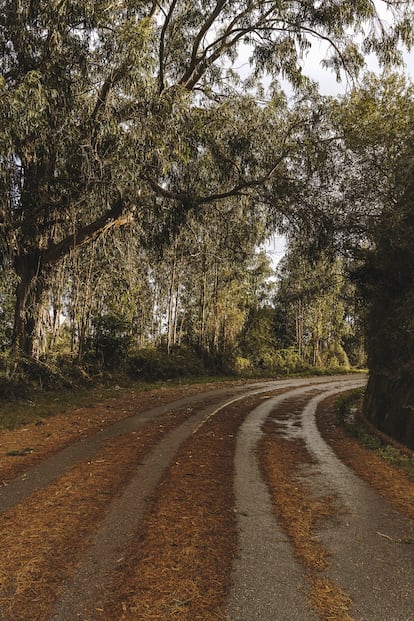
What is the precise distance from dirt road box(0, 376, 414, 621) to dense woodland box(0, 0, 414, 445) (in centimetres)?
455

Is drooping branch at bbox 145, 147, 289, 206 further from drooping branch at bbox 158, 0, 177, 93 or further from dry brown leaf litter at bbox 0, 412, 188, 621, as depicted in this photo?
dry brown leaf litter at bbox 0, 412, 188, 621

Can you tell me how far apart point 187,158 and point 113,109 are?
204cm

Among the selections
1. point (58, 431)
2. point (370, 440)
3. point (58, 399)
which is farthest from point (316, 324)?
point (58, 431)

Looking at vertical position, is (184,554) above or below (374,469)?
above

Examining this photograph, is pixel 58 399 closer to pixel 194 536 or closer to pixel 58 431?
pixel 58 431

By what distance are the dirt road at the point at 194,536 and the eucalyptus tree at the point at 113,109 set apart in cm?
612

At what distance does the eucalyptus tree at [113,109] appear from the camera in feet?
30.8

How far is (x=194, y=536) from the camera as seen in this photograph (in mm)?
4246

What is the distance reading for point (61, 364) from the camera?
17.3 metres

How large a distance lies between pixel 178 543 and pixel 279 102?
43.0 ft

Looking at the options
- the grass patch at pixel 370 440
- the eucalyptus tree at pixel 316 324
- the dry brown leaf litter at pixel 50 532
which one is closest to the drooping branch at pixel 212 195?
the grass patch at pixel 370 440

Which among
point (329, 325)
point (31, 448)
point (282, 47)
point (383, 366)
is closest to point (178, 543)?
point (31, 448)

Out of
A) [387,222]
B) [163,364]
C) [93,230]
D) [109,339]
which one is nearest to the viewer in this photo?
[387,222]

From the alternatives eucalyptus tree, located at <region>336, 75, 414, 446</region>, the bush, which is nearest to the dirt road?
eucalyptus tree, located at <region>336, 75, 414, 446</region>
